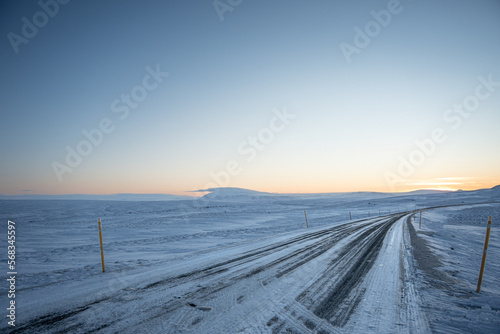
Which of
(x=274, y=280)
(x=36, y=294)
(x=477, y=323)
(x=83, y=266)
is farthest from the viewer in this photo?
(x=83, y=266)

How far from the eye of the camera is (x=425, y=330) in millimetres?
3268

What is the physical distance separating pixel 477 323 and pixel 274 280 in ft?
11.3

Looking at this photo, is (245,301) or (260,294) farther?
(260,294)

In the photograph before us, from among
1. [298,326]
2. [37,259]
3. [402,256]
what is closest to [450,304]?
[298,326]

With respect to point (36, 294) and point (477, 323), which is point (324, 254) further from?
point (36, 294)

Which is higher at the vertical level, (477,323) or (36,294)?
(36,294)

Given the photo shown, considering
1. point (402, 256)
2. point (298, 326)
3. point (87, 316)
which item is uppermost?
point (87, 316)

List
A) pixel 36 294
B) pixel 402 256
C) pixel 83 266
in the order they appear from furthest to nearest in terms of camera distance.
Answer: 1. pixel 402 256
2. pixel 83 266
3. pixel 36 294

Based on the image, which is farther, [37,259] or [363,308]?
[37,259]

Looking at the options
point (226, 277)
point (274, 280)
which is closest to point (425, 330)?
point (274, 280)

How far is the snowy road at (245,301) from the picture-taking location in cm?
331

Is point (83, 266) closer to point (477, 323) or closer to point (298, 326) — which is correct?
point (298, 326)

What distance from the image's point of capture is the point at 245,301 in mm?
4129

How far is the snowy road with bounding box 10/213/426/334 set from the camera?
10.9ft
